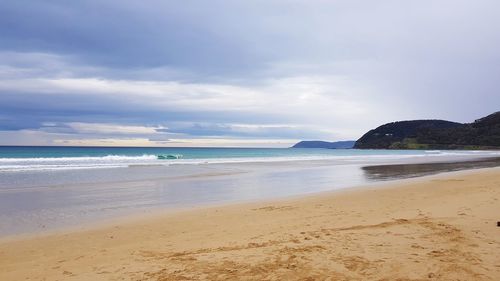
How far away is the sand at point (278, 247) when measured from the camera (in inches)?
211

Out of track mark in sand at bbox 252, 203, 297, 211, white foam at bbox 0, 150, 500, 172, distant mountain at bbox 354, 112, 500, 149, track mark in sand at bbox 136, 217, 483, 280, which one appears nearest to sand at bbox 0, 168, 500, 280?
track mark in sand at bbox 136, 217, 483, 280

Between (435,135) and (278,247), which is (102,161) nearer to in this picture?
(278,247)

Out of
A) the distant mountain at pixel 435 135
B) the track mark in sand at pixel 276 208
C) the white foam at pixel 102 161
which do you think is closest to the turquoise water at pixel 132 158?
the white foam at pixel 102 161

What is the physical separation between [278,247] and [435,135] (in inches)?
5736

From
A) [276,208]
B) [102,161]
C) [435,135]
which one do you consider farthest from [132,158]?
[435,135]

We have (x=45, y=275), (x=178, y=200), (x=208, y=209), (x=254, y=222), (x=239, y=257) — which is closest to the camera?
(x=45, y=275)

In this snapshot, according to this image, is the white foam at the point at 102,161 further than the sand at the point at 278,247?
Yes

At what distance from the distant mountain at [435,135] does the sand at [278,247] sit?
121m

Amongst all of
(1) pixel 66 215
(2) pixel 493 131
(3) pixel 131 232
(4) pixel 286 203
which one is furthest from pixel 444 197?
(2) pixel 493 131

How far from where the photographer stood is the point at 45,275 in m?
5.57

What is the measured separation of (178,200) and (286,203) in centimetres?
361

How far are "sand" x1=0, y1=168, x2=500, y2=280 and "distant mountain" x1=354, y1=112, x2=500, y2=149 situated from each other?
121 meters

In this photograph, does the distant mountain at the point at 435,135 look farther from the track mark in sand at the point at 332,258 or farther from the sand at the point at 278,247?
the track mark in sand at the point at 332,258

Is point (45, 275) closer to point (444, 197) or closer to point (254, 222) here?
point (254, 222)
